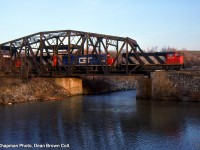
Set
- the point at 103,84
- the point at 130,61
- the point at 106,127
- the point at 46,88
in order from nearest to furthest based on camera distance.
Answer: the point at 106,127 < the point at 46,88 < the point at 130,61 < the point at 103,84

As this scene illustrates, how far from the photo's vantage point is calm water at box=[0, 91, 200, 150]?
22125mm

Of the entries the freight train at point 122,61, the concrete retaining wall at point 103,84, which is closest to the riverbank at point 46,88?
the concrete retaining wall at point 103,84

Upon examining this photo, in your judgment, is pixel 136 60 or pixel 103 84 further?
pixel 103 84

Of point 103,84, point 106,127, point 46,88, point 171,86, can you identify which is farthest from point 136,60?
point 106,127

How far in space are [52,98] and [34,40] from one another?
16039 millimetres

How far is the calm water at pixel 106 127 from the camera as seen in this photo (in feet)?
72.6

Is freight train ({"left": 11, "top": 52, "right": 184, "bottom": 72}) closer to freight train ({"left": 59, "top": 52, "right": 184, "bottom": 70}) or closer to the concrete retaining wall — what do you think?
freight train ({"left": 59, "top": 52, "right": 184, "bottom": 70})

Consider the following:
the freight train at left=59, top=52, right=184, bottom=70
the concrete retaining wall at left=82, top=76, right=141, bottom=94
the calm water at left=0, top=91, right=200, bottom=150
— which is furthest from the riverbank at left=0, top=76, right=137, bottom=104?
the calm water at left=0, top=91, right=200, bottom=150

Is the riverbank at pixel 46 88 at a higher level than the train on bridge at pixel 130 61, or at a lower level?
lower

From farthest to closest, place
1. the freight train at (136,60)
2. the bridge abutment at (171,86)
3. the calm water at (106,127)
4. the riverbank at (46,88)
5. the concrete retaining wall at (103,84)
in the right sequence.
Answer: the concrete retaining wall at (103,84) → the freight train at (136,60) → the riverbank at (46,88) → the bridge abutment at (171,86) → the calm water at (106,127)

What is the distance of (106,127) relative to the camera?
27547 millimetres

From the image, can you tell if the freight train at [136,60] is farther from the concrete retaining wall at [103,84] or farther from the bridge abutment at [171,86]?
the concrete retaining wall at [103,84]

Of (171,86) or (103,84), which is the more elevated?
(171,86)

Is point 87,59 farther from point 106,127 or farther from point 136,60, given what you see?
point 106,127
